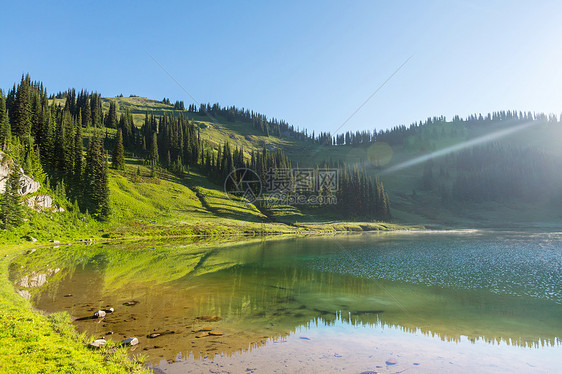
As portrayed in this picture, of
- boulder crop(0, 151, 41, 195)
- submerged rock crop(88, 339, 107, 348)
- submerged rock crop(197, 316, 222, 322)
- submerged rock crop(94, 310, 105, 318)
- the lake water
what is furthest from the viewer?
boulder crop(0, 151, 41, 195)

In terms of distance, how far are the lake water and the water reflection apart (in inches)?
4.8

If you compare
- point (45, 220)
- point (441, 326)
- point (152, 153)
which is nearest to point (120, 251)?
point (45, 220)

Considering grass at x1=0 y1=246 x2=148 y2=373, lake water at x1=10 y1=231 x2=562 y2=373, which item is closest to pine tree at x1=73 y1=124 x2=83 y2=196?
lake water at x1=10 y1=231 x2=562 y2=373

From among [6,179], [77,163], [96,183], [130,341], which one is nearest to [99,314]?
[130,341]

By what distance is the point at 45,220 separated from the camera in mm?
54656

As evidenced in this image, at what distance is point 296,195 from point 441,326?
388ft

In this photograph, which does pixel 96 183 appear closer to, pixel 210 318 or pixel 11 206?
pixel 11 206

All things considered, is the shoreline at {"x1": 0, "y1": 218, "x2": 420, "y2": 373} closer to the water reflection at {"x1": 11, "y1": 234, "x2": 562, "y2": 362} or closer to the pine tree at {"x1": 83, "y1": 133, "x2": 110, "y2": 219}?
the water reflection at {"x1": 11, "y1": 234, "x2": 562, "y2": 362}

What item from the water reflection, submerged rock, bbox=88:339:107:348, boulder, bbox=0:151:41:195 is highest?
boulder, bbox=0:151:41:195

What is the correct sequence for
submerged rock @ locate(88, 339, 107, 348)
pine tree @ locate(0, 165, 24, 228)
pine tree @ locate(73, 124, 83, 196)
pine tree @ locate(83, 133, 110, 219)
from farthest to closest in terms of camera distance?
pine tree @ locate(73, 124, 83, 196) → pine tree @ locate(83, 133, 110, 219) → pine tree @ locate(0, 165, 24, 228) → submerged rock @ locate(88, 339, 107, 348)

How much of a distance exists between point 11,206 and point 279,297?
160 feet

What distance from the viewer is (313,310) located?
2056 cm

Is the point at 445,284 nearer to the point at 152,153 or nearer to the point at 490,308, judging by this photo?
the point at 490,308

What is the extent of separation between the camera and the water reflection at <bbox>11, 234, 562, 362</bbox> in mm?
16109
